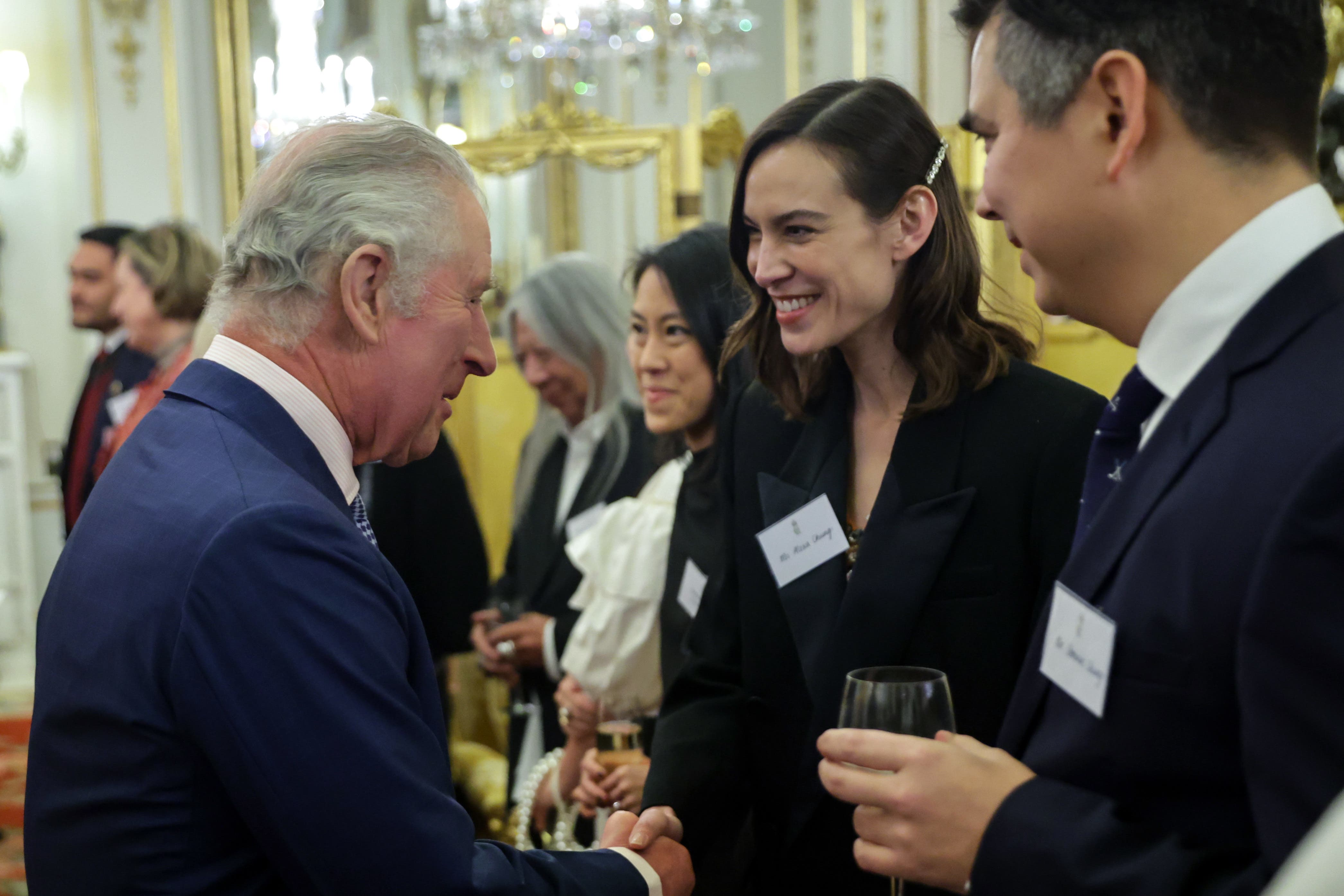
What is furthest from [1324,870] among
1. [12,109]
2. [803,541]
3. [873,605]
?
[12,109]

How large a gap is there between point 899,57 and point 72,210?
4.49 m

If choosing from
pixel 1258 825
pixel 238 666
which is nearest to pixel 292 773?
pixel 238 666

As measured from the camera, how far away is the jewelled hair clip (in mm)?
1742

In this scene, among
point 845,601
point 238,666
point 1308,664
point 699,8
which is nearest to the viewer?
point 1308,664

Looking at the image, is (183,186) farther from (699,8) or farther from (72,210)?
(699,8)

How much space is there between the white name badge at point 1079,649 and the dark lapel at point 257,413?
0.70 metres

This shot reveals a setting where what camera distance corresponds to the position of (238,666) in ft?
3.40

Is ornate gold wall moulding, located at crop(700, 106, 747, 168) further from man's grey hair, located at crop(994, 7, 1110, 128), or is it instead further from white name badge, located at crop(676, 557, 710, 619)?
man's grey hair, located at crop(994, 7, 1110, 128)

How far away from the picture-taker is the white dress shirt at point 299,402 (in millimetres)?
1228

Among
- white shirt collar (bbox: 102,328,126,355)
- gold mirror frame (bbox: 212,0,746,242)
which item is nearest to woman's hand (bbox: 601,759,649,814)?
white shirt collar (bbox: 102,328,126,355)

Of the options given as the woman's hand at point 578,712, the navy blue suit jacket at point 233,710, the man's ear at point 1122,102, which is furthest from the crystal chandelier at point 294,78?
the man's ear at point 1122,102

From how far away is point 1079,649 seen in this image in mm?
1006

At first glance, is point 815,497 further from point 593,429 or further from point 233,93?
point 233,93

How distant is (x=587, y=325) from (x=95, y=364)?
2414mm
